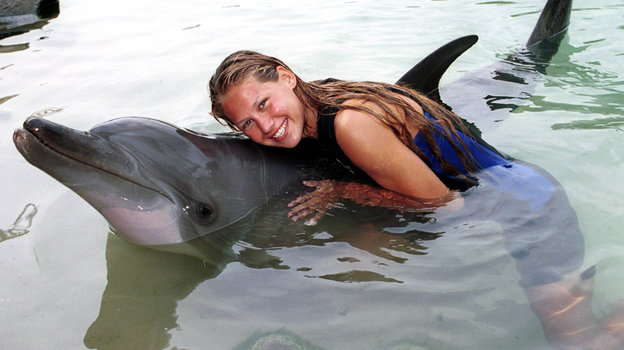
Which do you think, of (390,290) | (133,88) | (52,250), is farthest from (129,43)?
(390,290)

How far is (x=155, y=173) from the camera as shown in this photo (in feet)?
10.7

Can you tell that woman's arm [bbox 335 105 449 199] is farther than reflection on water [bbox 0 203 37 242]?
No

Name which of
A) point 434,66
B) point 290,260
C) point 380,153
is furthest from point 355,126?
point 434,66

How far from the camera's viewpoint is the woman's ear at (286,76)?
3.69m

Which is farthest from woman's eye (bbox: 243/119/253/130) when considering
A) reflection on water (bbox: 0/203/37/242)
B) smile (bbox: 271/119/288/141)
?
reflection on water (bbox: 0/203/37/242)

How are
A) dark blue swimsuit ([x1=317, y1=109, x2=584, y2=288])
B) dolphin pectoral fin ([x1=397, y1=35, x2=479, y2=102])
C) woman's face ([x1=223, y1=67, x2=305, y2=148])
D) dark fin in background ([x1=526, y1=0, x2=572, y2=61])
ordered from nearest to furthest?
dark blue swimsuit ([x1=317, y1=109, x2=584, y2=288]) → woman's face ([x1=223, y1=67, x2=305, y2=148]) → dolphin pectoral fin ([x1=397, y1=35, x2=479, y2=102]) → dark fin in background ([x1=526, y1=0, x2=572, y2=61])

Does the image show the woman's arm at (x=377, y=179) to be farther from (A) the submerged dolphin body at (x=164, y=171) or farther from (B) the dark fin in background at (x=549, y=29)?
(B) the dark fin in background at (x=549, y=29)

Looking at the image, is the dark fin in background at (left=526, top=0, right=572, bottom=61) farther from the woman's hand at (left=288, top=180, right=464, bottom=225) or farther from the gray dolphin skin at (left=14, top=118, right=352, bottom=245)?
the gray dolphin skin at (left=14, top=118, right=352, bottom=245)

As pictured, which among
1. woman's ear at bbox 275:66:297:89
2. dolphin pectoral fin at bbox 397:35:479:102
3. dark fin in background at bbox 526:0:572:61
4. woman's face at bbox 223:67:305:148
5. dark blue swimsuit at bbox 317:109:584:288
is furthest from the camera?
dark fin in background at bbox 526:0:572:61

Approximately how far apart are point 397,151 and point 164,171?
1.38 metres

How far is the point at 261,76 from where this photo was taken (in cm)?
355

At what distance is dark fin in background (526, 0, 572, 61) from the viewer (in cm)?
671

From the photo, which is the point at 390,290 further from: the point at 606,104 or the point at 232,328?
the point at 606,104

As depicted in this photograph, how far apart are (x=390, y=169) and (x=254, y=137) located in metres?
0.89
